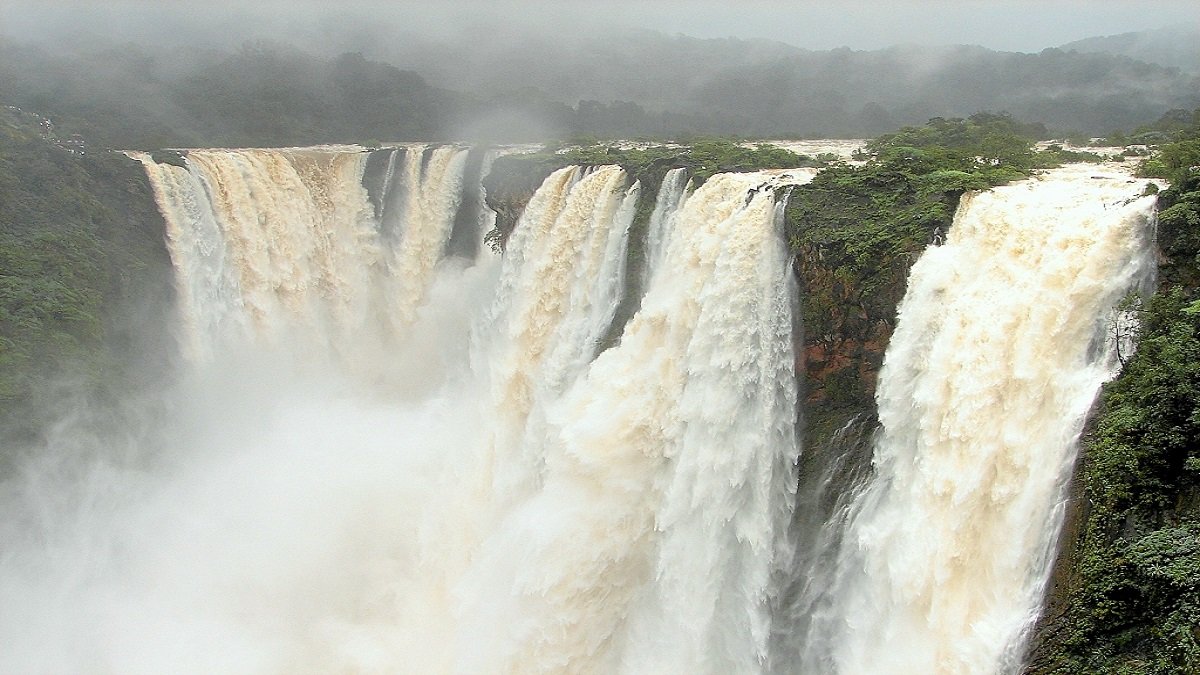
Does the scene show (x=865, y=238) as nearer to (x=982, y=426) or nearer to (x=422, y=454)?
(x=982, y=426)

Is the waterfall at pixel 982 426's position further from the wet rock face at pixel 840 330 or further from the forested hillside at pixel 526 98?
the forested hillside at pixel 526 98

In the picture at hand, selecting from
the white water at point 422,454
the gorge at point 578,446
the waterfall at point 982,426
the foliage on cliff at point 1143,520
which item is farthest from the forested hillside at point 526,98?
the foliage on cliff at point 1143,520

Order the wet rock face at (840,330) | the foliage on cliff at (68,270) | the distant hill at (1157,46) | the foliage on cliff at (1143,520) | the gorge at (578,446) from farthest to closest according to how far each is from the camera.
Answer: the distant hill at (1157,46) → the foliage on cliff at (68,270) → the wet rock face at (840,330) → the gorge at (578,446) → the foliage on cliff at (1143,520)

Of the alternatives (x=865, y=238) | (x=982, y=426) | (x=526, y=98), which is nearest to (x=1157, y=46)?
(x=526, y=98)

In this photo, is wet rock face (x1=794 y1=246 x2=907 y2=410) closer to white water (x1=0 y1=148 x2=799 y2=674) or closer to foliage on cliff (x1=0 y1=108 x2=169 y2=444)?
white water (x1=0 y1=148 x2=799 y2=674)

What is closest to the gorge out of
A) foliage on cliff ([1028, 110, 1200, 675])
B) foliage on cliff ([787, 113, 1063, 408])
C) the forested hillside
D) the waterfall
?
the waterfall

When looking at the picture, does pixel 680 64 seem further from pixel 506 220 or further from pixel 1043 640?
pixel 1043 640

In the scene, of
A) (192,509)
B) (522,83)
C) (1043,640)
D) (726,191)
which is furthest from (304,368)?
(522,83)
